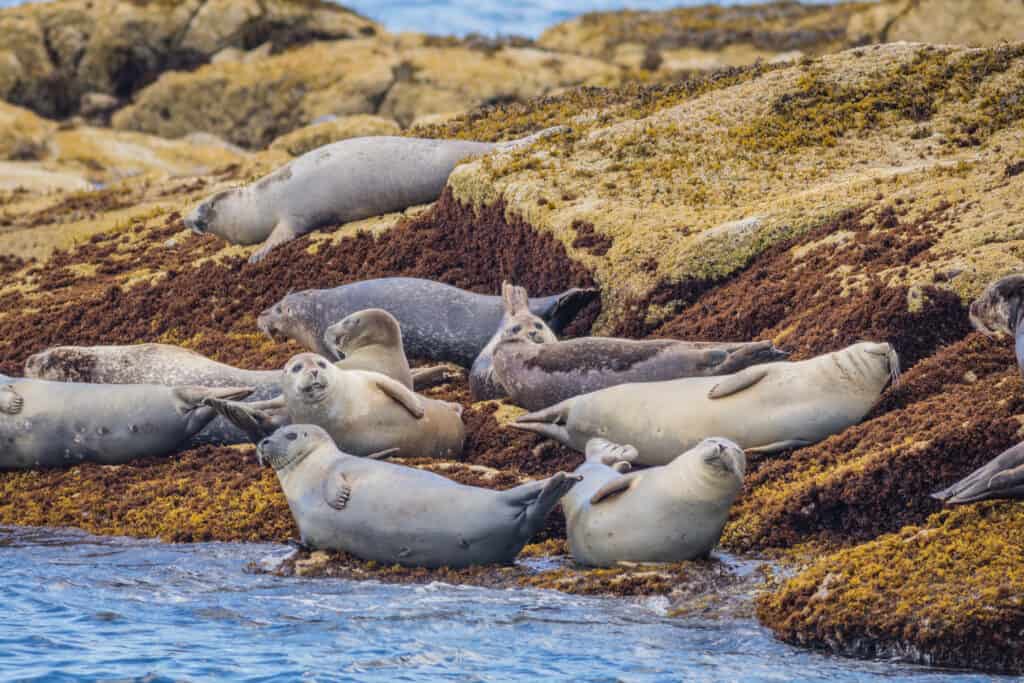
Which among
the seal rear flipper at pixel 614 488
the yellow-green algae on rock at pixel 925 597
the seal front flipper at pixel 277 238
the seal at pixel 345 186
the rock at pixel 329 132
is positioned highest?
the rock at pixel 329 132

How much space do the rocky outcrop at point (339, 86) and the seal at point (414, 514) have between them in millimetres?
28057

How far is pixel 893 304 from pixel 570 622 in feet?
11.9

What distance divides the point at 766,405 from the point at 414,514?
2.04 meters

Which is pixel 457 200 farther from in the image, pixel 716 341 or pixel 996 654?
pixel 996 654

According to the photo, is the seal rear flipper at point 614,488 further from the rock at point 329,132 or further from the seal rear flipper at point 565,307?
the rock at point 329,132

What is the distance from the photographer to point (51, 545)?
26.3 feet

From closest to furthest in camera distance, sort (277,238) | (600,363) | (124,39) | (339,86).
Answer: (600,363) → (277,238) → (339,86) → (124,39)

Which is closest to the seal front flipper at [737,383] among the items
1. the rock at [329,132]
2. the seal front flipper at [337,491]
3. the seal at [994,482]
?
the seal at [994,482]

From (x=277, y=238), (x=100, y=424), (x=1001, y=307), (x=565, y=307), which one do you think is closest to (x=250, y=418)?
(x=100, y=424)

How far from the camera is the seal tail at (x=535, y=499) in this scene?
22.8ft

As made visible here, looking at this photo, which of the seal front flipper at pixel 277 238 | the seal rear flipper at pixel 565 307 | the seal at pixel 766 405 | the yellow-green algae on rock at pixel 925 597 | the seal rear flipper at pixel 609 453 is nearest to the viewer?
the yellow-green algae on rock at pixel 925 597

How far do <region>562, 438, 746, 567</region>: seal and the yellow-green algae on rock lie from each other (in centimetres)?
63

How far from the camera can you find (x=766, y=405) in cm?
Result: 798

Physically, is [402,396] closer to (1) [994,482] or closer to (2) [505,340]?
(2) [505,340]
